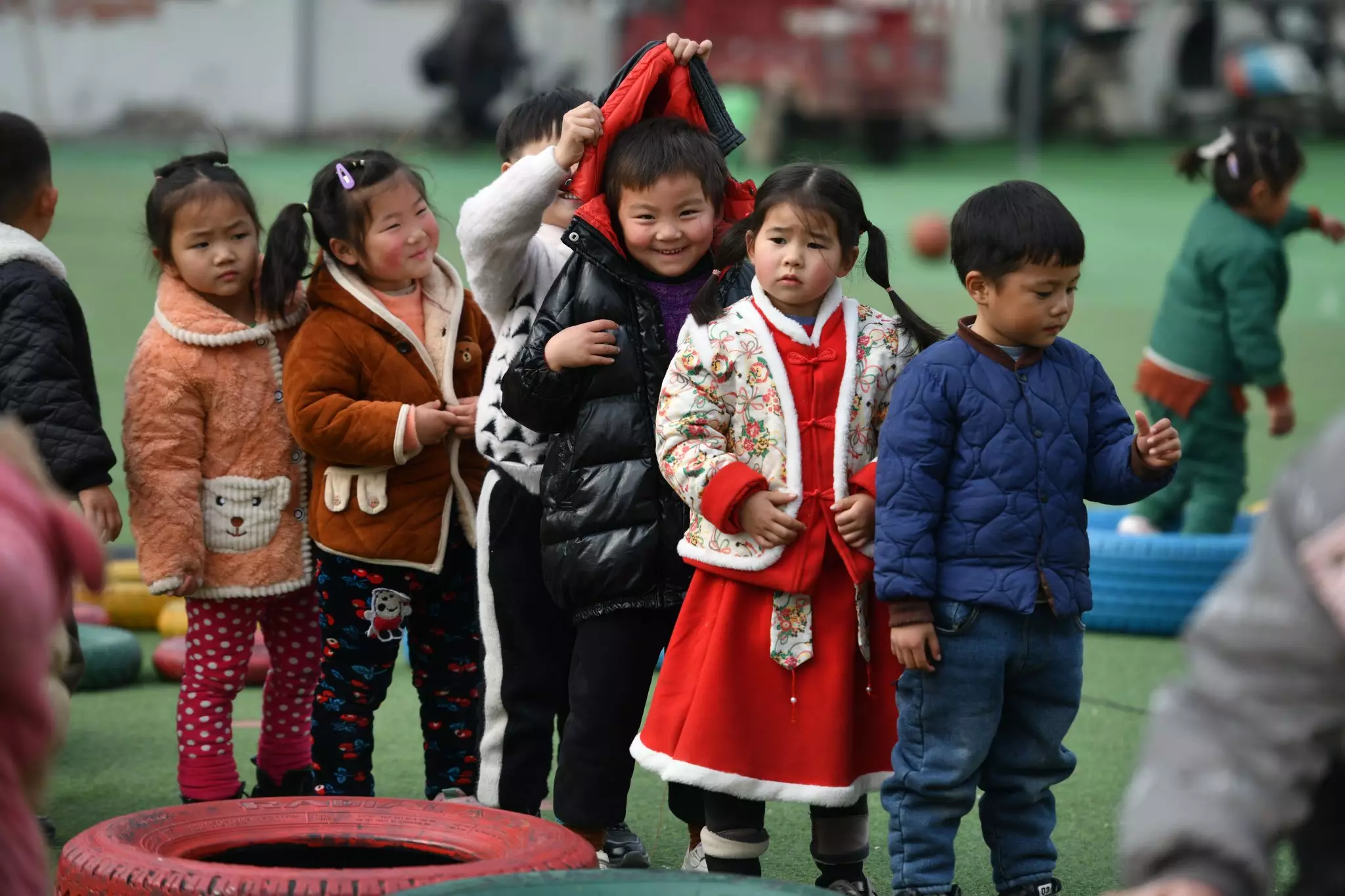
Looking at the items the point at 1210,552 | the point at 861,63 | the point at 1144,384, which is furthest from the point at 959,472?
the point at 861,63

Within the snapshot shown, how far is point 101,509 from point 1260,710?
2869 millimetres

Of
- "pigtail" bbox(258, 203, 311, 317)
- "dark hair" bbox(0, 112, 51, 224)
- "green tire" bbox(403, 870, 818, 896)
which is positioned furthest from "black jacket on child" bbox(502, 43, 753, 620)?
"dark hair" bbox(0, 112, 51, 224)

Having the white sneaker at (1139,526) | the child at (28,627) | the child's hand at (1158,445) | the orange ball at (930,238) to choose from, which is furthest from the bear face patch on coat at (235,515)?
the orange ball at (930,238)

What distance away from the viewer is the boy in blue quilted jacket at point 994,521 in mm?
3322

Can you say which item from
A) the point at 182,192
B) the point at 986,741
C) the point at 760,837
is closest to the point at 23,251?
the point at 182,192

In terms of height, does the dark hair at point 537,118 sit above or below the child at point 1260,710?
above

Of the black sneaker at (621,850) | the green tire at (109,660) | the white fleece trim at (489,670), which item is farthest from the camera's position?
the green tire at (109,660)

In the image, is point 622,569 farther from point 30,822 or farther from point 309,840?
point 30,822

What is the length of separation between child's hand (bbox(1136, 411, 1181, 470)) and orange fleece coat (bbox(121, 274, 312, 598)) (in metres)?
1.87

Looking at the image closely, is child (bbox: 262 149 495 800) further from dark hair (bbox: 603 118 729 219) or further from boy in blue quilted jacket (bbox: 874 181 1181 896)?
boy in blue quilted jacket (bbox: 874 181 1181 896)

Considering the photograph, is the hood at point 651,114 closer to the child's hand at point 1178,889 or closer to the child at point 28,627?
the child at point 28,627

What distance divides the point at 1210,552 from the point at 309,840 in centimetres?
367

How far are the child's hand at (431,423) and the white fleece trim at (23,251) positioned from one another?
80cm

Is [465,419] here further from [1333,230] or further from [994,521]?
[1333,230]
